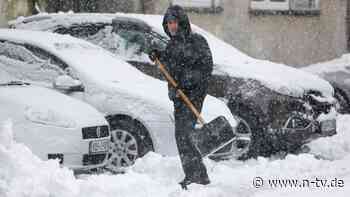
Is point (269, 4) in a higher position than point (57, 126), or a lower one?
lower

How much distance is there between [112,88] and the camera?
9.53 m

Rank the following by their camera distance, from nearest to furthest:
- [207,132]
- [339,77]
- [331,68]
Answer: [207,132], [339,77], [331,68]

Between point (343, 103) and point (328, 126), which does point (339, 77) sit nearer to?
point (343, 103)

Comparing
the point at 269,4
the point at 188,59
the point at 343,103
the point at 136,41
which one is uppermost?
the point at 188,59

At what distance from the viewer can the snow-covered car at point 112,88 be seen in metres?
9.38

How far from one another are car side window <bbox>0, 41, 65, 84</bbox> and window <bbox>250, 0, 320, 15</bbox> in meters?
11.0

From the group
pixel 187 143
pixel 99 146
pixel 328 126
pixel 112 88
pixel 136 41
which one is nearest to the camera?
pixel 187 143

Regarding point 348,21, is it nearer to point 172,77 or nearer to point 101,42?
point 101,42

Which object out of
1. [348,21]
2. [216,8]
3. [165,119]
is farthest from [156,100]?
[348,21]

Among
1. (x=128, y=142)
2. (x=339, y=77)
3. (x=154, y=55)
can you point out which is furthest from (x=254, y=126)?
(x=339, y=77)

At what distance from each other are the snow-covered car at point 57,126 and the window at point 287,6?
473 inches

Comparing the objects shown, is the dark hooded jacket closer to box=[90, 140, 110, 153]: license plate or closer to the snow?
box=[90, 140, 110, 153]: license plate

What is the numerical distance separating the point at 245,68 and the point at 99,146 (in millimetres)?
2967

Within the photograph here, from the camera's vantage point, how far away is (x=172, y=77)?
27.0 ft
